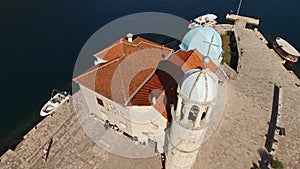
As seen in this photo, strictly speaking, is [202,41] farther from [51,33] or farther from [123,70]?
[51,33]

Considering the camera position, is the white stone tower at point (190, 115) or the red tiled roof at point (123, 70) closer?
the white stone tower at point (190, 115)

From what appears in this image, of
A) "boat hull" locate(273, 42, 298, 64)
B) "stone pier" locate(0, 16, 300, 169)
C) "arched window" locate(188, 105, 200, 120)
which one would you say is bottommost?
"stone pier" locate(0, 16, 300, 169)

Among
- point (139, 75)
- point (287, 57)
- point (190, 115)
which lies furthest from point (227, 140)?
point (287, 57)

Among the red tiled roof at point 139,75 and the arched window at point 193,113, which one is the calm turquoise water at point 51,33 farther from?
the arched window at point 193,113

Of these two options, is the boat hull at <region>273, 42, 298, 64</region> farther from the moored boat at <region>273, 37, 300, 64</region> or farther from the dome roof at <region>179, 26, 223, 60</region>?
the dome roof at <region>179, 26, 223, 60</region>

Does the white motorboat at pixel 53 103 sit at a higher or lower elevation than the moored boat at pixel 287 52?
lower

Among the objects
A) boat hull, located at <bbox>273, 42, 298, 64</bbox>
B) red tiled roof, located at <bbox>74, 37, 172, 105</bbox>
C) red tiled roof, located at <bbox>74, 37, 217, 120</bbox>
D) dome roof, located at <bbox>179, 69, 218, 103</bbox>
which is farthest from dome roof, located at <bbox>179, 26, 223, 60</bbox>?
boat hull, located at <bbox>273, 42, 298, 64</bbox>

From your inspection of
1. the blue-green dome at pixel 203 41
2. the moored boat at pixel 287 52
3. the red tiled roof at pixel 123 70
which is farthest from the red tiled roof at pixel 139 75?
the moored boat at pixel 287 52

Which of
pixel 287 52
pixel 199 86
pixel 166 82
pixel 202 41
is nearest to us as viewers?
pixel 199 86
